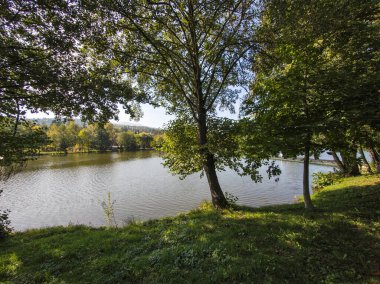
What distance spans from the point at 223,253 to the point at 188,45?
830 centimetres

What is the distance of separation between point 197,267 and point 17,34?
27.9 ft

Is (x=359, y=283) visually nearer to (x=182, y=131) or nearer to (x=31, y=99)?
(x=182, y=131)

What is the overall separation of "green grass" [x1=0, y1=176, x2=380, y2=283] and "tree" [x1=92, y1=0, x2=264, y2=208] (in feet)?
13.5

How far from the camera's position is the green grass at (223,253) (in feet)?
13.5

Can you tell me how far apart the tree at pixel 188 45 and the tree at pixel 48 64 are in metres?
1.59

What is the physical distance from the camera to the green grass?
4.12m

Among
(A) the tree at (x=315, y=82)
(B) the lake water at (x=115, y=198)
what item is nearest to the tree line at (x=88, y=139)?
(B) the lake water at (x=115, y=198)

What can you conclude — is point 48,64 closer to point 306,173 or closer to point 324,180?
point 306,173

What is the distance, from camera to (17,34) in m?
6.72

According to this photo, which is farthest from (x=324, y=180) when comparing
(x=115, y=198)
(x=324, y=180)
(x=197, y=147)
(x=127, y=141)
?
(x=127, y=141)

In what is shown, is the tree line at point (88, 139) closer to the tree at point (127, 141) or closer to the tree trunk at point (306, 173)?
the tree at point (127, 141)

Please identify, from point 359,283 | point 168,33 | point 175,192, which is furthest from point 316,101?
point 175,192

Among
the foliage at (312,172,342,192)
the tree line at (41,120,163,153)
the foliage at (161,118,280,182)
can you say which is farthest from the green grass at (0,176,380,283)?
the tree line at (41,120,163,153)

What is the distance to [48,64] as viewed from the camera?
22.3 feet
